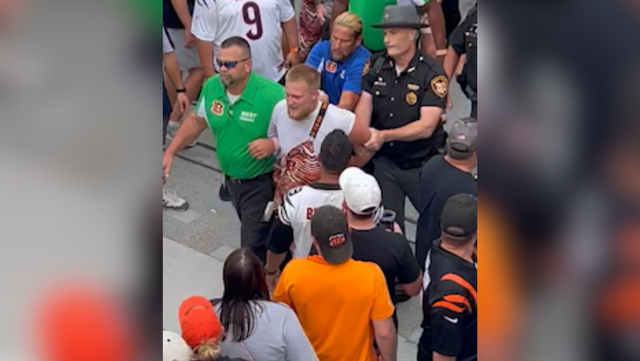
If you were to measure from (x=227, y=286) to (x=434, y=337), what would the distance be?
0.78 m

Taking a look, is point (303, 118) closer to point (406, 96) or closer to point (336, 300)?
point (406, 96)

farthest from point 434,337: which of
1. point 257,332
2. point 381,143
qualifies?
point 381,143

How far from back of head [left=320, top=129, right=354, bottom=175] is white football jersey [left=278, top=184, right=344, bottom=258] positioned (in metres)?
0.08

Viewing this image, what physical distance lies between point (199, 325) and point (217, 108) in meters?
1.85

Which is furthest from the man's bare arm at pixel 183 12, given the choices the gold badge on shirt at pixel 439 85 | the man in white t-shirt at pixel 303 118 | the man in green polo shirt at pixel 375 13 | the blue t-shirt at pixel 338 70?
the gold badge on shirt at pixel 439 85

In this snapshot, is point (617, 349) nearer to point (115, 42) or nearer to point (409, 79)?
point (115, 42)

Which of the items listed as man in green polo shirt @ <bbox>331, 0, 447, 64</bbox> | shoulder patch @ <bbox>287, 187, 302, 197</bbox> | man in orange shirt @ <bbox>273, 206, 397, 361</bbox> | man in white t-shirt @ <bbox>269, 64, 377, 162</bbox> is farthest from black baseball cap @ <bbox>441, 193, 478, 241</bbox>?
man in green polo shirt @ <bbox>331, 0, 447, 64</bbox>

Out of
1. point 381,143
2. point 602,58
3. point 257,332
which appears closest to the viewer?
point 602,58

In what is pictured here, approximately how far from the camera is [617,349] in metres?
0.66

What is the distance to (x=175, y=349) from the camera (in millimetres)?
2486

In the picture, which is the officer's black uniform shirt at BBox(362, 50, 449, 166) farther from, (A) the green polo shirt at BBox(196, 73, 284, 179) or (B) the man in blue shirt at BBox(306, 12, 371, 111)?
(A) the green polo shirt at BBox(196, 73, 284, 179)

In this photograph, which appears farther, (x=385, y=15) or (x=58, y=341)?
(x=385, y=15)

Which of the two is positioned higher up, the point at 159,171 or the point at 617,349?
the point at 159,171

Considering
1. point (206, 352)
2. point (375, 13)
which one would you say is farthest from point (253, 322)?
point (375, 13)
